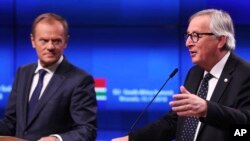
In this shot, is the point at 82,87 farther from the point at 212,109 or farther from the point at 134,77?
the point at 134,77

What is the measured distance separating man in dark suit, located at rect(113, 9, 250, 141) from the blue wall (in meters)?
2.11

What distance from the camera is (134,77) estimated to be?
205 inches

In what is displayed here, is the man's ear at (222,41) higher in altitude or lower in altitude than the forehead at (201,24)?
lower

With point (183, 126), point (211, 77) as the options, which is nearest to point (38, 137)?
point (183, 126)

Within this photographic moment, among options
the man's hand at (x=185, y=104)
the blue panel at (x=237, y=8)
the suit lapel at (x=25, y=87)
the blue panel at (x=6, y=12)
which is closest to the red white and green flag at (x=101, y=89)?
the blue panel at (x=6, y=12)

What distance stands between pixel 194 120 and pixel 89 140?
0.61m

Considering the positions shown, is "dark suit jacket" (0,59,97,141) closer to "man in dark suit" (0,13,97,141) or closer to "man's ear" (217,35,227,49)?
"man in dark suit" (0,13,97,141)

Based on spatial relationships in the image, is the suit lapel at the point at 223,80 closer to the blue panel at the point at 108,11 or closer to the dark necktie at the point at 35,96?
the dark necktie at the point at 35,96

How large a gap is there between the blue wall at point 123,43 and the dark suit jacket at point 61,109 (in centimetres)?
202

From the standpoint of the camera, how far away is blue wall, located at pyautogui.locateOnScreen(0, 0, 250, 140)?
515 centimetres

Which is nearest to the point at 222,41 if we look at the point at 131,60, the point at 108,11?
the point at 131,60

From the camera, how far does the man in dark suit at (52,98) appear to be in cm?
305

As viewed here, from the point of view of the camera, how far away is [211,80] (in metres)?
2.90

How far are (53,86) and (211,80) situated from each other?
0.94 m
